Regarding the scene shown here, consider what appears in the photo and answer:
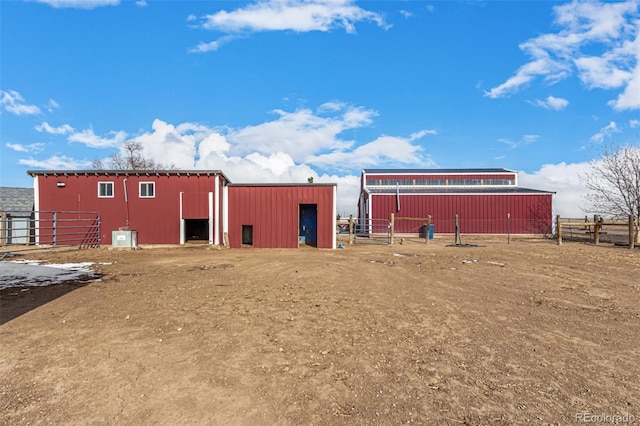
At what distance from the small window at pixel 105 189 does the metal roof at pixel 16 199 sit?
389 inches

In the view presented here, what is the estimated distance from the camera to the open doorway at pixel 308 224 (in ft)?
66.8

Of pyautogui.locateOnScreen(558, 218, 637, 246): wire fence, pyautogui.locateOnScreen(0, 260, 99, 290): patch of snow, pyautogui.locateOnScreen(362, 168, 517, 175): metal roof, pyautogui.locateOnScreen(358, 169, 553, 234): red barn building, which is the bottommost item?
pyautogui.locateOnScreen(0, 260, 99, 290): patch of snow

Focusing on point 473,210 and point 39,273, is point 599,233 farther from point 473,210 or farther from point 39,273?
point 39,273

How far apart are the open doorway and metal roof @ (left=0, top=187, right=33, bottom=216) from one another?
19895mm

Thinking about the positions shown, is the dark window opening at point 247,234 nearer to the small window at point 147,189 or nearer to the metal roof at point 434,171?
the small window at point 147,189

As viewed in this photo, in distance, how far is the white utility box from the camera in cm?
1667

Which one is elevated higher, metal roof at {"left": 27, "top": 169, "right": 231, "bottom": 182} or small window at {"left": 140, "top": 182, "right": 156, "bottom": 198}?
metal roof at {"left": 27, "top": 169, "right": 231, "bottom": 182}

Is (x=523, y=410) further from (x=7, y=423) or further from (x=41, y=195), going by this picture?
(x=41, y=195)

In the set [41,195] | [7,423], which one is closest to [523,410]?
[7,423]

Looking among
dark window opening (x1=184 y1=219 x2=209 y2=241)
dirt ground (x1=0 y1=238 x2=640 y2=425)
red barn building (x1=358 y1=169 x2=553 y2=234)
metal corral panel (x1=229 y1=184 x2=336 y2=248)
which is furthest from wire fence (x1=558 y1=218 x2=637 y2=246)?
dark window opening (x1=184 y1=219 x2=209 y2=241)

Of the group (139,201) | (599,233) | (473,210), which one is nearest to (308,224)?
(139,201)

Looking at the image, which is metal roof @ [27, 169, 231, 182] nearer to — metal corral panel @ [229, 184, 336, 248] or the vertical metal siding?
the vertical metal siding

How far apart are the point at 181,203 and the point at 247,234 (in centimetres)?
397

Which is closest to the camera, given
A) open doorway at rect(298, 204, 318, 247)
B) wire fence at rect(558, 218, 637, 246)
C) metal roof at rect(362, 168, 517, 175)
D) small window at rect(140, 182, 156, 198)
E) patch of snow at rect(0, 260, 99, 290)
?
patch of snow at rect(0, 260, 99, 290)
